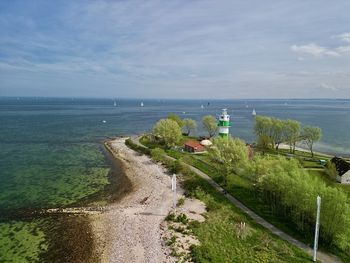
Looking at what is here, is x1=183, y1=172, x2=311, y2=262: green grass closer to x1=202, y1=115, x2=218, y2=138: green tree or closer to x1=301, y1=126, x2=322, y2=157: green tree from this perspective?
x1=301, y1=126, x2=322, y2=157: green tree

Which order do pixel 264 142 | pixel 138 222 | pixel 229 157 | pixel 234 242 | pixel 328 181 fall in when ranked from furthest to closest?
pixel 264 142 → pixel 328 181 → pixel 229 157 → pixel 138 222 → pixel 234 242

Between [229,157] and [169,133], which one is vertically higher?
[229,157]

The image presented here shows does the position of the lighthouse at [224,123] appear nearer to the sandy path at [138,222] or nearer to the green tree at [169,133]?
the green tree at [169,133]

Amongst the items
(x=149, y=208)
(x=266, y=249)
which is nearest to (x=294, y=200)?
(x=266, y=249)

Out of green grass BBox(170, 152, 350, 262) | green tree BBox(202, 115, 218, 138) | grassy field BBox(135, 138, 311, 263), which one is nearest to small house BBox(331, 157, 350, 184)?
green grass BBox(170, 152, 350, 262)

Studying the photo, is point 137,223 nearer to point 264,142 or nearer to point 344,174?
point 344,174

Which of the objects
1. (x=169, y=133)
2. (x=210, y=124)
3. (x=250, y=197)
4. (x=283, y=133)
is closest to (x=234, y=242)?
(x=250, y=197)

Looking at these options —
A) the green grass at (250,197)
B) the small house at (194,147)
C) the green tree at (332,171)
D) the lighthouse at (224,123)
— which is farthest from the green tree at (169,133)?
the green tree at (332,171)

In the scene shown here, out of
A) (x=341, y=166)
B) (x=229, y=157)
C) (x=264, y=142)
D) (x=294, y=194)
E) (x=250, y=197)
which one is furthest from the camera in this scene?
→ (x=264, y=142)
